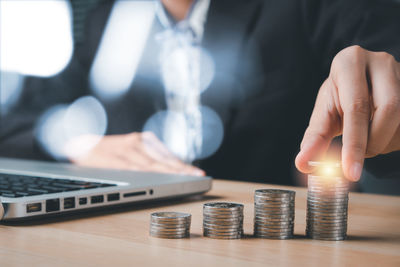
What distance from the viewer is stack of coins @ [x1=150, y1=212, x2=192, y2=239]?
1.86 ft

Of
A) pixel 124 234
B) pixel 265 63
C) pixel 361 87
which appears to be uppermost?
pixel 265 63

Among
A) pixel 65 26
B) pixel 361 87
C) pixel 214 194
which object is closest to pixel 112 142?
pixel 214 194

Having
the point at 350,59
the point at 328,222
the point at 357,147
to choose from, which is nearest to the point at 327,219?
the point at 328,222

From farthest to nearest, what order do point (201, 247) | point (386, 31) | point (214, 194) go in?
point (386, 31) < point (214, 194) < point (201, 247)

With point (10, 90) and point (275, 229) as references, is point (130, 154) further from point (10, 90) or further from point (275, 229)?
point (10, 90)

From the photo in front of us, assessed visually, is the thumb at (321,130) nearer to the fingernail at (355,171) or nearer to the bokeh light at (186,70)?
the fingernail at (355,171)

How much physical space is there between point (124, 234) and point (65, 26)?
8.56 feet

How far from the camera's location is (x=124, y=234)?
1.92 ft

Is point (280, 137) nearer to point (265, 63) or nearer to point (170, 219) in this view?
point (265, 63)

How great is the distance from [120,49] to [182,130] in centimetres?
69

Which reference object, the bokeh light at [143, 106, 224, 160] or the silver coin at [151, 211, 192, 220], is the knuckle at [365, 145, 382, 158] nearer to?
the silver coin at [151, 211, 192, 220]

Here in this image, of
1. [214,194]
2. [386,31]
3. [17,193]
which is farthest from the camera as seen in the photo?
[386,31]

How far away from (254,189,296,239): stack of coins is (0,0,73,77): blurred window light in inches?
102

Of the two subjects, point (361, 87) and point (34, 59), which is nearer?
point (361, 87)
